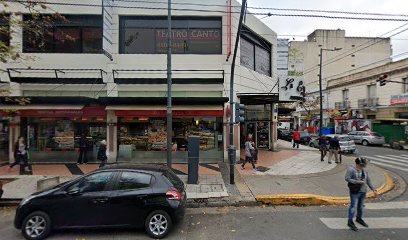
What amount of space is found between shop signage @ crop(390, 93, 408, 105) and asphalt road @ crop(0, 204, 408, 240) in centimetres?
2437

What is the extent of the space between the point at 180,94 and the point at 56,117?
6.74 m

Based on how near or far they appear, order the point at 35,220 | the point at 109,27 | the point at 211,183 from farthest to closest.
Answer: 1. the point at 109,27
2. the point at 211,183
3. the point at 35,220

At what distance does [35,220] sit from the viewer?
5.54 m

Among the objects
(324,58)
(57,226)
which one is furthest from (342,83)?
(57,226)

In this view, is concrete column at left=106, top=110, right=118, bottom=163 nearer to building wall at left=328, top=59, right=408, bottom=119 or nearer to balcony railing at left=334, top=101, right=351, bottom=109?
building wall at left=328, top=59, right=408, bottom=119

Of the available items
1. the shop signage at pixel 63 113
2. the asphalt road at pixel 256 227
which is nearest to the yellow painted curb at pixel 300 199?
the asphalt road at pixel 256 227

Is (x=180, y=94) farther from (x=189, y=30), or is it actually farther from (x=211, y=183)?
(x=211, y=183)

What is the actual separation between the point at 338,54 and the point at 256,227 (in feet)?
151

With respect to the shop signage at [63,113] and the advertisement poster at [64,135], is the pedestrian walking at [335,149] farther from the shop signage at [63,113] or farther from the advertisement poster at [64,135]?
the advertisement poster at [64,135]

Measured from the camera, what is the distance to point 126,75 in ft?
45.1

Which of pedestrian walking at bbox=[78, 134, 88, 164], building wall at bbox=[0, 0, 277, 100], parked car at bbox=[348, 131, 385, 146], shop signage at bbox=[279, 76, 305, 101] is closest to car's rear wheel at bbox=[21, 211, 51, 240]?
pedestrian walking at bbox=[78, 134, 88, 164]

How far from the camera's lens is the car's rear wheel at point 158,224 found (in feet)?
18.3

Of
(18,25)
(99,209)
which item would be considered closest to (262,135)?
(99,209)

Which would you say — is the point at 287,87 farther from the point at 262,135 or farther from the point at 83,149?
the point at 83,149
